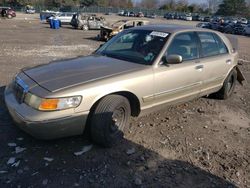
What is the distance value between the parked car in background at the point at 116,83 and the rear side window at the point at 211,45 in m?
0.02

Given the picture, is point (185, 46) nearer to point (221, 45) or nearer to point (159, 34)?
point (159, 34)

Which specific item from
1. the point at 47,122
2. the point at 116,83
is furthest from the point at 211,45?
the point at 47,122

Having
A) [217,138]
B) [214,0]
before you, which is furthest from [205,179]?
[214,0]

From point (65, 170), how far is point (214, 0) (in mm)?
122373

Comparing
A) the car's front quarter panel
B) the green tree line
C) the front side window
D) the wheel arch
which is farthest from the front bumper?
the green tree line

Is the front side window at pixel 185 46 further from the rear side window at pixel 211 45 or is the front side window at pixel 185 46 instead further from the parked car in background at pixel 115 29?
the parked car in background at pixel 115 29

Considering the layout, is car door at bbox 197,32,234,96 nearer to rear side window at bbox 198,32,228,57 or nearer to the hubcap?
rear side window at bbox 198,32,228,57

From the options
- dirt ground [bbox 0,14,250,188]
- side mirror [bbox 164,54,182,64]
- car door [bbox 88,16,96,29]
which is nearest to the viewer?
dirt ground [bbox 0,14,250,188]

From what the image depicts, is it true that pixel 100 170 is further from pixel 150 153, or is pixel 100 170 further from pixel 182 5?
pixel 182 5

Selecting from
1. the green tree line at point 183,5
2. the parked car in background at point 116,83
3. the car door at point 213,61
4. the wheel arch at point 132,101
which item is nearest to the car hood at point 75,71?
the parked car in background at point 116,83

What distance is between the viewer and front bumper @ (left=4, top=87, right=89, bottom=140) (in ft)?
10.9

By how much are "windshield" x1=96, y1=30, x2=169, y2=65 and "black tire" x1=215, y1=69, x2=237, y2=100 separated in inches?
84.9

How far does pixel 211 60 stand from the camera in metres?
5.28

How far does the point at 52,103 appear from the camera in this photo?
3354 millimetres
